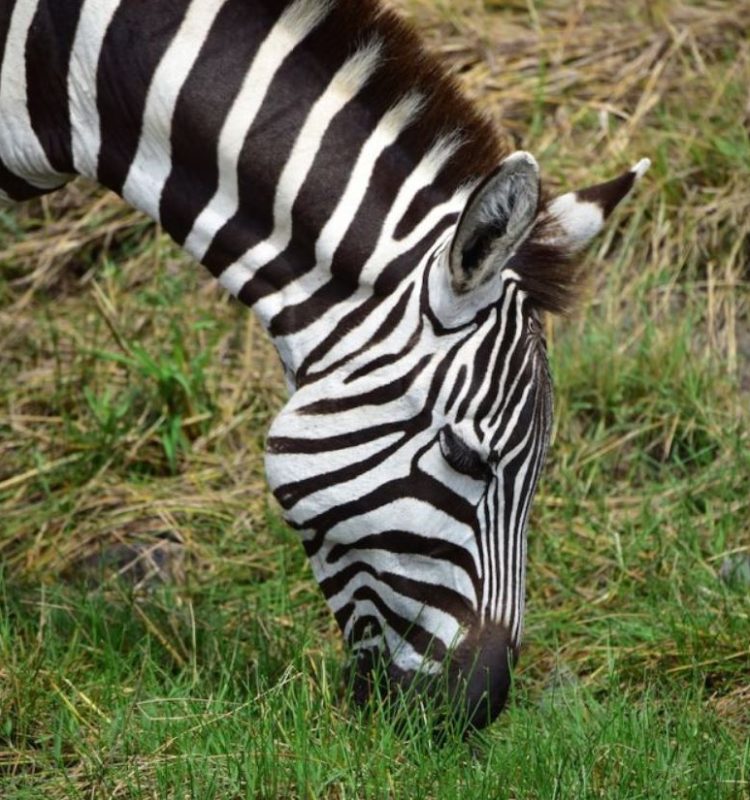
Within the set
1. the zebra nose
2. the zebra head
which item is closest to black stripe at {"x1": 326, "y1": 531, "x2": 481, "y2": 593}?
the zebra head

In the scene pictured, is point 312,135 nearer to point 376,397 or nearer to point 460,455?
point 376,397

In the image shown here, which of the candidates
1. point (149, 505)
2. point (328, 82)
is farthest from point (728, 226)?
point (328, 82)

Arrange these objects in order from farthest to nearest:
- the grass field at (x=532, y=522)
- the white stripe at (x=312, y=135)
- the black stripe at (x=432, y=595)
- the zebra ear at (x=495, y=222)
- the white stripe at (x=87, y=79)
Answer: the white stripe at (x=87, y=79)
the white stripe at (x=312, y=135)
the black stripe at (x=432, y=595)
the grass field at (x=532, y=522)
the zebra ear at (x=495, y=222)

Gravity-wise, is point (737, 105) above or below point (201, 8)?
below

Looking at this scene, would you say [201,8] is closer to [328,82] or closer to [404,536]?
[328,82]

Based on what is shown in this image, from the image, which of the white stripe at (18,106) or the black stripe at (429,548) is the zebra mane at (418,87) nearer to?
the white stripe at (18,106)

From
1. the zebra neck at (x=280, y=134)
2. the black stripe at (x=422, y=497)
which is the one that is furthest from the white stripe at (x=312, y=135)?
the black stripe at (x=422, y=497)

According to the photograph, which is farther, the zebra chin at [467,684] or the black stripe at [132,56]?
the black stripe at [132,56]

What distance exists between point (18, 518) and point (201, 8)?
99.5 inches

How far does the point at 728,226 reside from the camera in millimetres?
6871

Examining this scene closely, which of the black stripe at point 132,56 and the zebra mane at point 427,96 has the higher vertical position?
the black stripe at point 132,56

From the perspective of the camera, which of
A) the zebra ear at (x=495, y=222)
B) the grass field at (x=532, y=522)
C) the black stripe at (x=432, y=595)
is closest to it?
the zebra ear at (x=495, y=222)

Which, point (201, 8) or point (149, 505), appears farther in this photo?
Answer: point (149, 505)

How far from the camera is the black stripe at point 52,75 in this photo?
4211 mm
